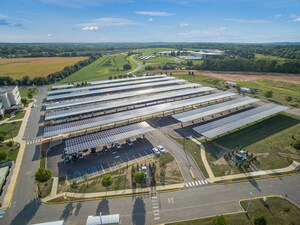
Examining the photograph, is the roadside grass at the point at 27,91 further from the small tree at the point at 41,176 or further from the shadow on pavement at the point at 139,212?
the shadow on pavement at the point at 139,212

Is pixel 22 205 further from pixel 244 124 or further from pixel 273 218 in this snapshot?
pixel 244 124

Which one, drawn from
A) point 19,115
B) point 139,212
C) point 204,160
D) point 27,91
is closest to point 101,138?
point 139,212

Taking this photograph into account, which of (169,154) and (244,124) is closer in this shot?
(169,154)

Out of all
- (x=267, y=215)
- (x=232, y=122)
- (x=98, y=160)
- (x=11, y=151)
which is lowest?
(x=267, y=215)

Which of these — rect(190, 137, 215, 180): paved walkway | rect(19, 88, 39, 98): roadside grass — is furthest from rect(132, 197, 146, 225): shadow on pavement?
rect(19, 88, 39, 98): roadside grass

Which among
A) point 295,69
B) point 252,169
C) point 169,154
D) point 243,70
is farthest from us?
point 243,70

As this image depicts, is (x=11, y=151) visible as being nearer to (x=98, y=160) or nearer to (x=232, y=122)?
(x=98, y=160)

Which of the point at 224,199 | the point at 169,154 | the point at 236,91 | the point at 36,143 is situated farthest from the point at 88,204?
the point at 236,91

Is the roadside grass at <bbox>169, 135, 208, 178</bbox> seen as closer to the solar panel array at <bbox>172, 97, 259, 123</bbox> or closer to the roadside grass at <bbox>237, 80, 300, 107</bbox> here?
the solar panel array at <bbox>172, 97, 259, 123</bbox>
